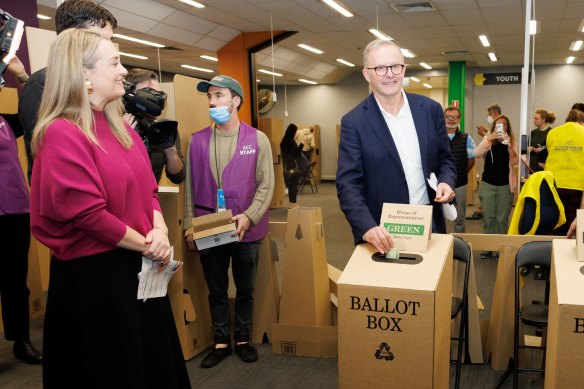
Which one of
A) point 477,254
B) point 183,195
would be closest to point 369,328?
point 183,195

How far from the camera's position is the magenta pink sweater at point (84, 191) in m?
1.35

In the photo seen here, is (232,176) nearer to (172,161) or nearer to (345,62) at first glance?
(172,161)

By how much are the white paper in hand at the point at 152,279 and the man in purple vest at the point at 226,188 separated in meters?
1.10

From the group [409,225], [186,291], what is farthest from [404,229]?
[186,291]

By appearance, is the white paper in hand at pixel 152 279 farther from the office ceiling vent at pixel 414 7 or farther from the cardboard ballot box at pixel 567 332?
the office ceiling vent at pixel 414 7

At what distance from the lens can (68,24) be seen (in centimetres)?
190

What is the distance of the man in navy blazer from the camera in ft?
6.43

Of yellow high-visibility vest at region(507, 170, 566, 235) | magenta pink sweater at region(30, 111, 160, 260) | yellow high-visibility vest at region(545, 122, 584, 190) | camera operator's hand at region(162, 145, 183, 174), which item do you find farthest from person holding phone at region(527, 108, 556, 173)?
magenta pink sweater at region(30, 111, 160, 260)

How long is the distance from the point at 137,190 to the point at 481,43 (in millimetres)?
10071

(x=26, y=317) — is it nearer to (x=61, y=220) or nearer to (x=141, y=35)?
(x=61, y=220)

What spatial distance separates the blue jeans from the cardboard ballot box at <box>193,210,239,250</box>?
135 mm

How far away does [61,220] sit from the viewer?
1373 mm

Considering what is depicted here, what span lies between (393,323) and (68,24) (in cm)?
158

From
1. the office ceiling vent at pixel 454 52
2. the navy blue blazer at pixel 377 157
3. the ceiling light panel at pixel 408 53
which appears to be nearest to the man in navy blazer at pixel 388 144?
the navy blue blazer at pixel 377 157
